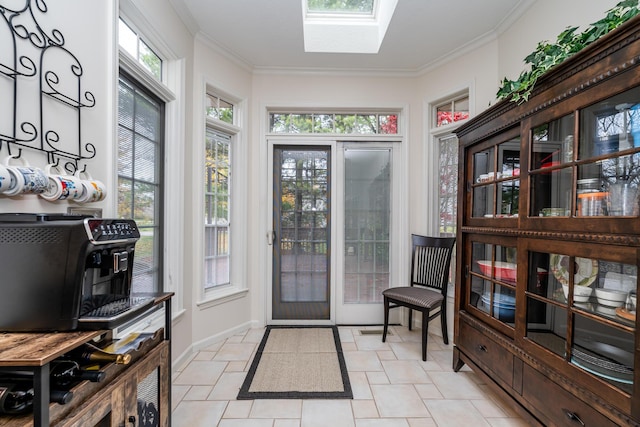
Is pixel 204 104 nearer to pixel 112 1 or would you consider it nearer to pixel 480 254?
pixel 112 1

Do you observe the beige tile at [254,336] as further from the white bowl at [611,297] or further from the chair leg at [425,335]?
the white bowl at [611,297]

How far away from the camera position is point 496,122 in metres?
1.83

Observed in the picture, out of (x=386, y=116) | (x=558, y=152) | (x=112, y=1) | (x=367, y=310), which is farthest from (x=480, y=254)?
(x=112, y=1)

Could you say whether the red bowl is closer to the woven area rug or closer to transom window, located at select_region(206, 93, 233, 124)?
the woven area rug

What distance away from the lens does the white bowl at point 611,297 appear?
114 centimetres

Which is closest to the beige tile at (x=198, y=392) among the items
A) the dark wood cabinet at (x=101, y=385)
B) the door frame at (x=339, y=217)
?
the dark wood cabinet at (x=101, y=385)

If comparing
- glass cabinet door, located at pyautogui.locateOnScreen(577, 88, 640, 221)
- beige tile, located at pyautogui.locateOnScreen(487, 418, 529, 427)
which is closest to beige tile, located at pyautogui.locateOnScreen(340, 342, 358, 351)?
beige tile, located at pyautogui.locateOnScreen(487, 418, 529, 427)

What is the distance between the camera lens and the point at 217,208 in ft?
9.39

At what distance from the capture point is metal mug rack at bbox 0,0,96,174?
1.09 metres

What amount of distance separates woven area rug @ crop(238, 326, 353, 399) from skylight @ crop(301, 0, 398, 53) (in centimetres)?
278

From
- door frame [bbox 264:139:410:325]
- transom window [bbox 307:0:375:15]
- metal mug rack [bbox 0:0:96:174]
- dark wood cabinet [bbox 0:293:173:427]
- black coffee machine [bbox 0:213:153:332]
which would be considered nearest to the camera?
dark wood cabinet [bbox 0:293:173:427]

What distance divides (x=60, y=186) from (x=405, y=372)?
246 centimetres

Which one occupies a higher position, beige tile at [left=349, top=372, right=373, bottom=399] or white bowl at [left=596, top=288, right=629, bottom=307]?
white bowl at [left=596, top=288, right=629, bottom=307]

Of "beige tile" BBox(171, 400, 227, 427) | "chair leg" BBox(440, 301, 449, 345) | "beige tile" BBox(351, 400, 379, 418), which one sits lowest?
"beige tile" BBox(171, 400, 227, 427)
